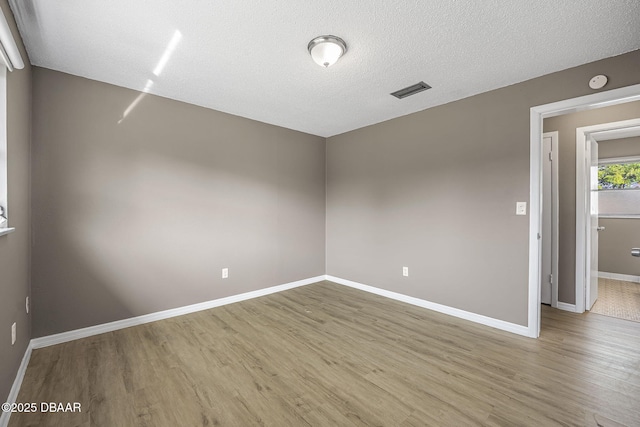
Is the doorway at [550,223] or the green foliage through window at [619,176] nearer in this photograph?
the doorway at [550,223]

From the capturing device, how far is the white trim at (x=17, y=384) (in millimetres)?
1469

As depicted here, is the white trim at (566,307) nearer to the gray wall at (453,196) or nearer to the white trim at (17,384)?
the gray wall at (453,196)

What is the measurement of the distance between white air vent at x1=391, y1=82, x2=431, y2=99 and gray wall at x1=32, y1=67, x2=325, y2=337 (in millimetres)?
1807

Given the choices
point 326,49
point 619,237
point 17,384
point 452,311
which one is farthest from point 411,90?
point 619,237

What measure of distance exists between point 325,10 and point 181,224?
2.57m

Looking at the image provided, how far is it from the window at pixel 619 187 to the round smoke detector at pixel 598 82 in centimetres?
345

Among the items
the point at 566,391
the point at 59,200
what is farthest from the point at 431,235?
the point at 59,200

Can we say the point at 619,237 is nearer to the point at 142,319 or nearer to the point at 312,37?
the point at 312,37

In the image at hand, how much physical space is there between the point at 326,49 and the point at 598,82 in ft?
7.36

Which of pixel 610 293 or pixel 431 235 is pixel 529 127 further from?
pixel 610 293

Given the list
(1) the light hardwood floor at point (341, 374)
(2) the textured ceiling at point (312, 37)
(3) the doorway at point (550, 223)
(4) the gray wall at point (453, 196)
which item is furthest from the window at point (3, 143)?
(3) the doorway at point (550, 223)

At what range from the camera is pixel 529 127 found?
8.41 ft

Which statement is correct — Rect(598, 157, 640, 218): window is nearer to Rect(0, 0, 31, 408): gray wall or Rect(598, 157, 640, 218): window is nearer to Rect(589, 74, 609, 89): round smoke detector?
Rect(589, 74, 609, 89): round smoke detector

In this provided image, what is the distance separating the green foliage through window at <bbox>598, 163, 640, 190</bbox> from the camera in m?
4.59
